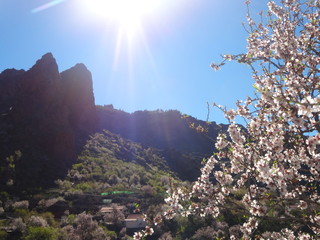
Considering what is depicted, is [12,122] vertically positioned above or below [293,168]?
above

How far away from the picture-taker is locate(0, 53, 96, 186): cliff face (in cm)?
3747

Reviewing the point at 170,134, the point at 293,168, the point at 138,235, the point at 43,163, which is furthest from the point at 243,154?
the point at 170,134

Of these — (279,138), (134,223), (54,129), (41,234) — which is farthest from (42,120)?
(279,138)

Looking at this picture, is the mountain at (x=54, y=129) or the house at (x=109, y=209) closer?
the house at (x=109, y=209)

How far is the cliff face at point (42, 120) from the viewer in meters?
37.5

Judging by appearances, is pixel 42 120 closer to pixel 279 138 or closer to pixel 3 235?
pixel 3 235

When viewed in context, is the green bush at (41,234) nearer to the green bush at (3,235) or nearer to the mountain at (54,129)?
the green bush at (3,235)

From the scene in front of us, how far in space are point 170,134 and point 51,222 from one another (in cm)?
5394

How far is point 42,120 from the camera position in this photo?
44.6 m

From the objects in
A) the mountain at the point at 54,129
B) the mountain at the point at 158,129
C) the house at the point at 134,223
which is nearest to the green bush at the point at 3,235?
the house at the point at 134,223

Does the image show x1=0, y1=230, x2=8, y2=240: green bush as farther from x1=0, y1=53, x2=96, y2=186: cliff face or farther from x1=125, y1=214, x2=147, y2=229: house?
x1=0, y1=53, x2=96, y2=186: cliff face

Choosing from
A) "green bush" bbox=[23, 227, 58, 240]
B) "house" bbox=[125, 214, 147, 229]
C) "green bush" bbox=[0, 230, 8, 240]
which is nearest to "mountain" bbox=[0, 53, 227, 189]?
"green bush" bbox=[0, 230, 8, 240]

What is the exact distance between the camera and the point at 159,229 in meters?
22.7

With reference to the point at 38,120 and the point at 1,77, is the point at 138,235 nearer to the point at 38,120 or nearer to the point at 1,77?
the point at 38,120
